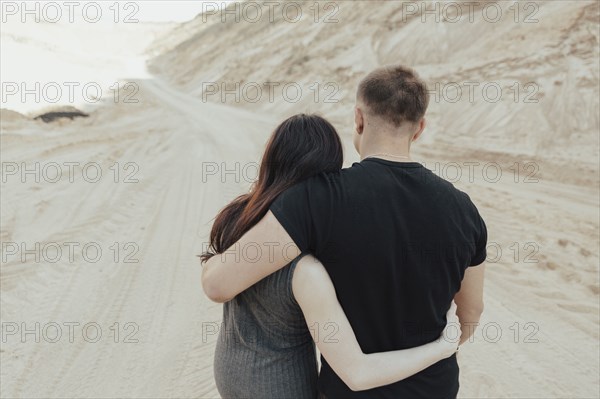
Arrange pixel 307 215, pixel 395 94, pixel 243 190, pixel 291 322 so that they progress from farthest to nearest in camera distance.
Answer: pixel 243 190 → pixel 291 322 → pixel 395 94 → pixel 307 215

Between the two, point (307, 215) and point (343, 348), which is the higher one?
point (307, 215)

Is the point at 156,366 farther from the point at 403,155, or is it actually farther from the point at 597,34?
the point at 597,34

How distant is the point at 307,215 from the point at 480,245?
0.64 m

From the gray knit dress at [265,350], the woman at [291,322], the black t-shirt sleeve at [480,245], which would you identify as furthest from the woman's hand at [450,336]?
the gray knit dress at [265,350]

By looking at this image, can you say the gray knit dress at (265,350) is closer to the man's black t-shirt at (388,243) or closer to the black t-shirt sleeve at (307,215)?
the man's black t-shirt at (388,243)

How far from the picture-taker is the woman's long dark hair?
5.14 ft

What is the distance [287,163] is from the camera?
1.60 m

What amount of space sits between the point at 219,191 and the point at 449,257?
657 centimetres

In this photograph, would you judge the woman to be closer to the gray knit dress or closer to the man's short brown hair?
the gray knit dress

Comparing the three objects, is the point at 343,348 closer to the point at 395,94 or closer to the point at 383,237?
the point at 383,237

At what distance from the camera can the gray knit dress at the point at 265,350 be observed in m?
1.67

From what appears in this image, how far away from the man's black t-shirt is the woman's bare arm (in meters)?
0.04

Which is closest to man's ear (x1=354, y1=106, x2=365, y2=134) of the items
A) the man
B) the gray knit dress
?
the man

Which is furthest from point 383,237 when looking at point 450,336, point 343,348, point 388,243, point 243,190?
point 243,190
